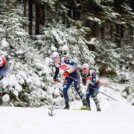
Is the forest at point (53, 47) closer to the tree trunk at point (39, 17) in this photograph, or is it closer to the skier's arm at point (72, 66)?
the tree trunk at point (39, 17)

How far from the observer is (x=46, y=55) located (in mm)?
18938

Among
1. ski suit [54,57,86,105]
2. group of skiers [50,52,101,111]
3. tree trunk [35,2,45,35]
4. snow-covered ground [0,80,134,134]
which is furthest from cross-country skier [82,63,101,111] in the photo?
tree trunk [35,2,45,35]

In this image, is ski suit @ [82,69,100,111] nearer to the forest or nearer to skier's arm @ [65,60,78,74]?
skier's arm @ [65,60,78,74]

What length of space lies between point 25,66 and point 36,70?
0.94 m

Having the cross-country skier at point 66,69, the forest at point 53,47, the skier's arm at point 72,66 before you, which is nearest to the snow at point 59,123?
the cross-country skier at point 66,69

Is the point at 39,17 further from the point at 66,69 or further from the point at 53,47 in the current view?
the point at 66,69

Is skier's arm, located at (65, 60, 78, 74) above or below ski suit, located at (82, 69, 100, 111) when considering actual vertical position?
above

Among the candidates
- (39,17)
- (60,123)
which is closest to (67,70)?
(60,123)

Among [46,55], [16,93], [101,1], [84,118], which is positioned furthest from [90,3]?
[84,118]

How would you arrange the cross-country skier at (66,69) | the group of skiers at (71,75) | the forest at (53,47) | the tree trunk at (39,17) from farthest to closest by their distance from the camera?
the tree trunk at (39,17)
the forest at (53,47)
the group of skiers at (71,75)
the cross-country skier at (66,69)

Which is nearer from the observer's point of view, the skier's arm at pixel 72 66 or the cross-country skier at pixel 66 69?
the cross-country skier at pixel 66 69

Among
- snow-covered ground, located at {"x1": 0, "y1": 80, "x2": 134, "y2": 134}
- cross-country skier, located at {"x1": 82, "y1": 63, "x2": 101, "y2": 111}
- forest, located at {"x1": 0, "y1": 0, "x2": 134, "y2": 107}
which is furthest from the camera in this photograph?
forest, located at {"x1": 0, "y1": 0, "x2": 134, "y2": 107}

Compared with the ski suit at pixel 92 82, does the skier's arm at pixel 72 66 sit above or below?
above

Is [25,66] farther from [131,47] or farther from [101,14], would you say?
[131,47]
